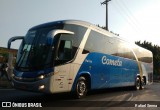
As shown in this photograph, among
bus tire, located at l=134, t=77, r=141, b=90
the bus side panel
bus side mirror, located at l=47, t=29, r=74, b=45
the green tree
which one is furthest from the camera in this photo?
the green tree

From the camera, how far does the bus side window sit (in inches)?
423

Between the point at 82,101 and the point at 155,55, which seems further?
the point at 155,55

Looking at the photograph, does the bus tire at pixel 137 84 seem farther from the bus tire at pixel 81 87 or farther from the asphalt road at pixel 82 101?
the bus tire at pixel 81 87

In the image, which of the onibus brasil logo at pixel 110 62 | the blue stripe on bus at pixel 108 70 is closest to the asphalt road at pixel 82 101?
the blue stripe on bus at pixel 108 70

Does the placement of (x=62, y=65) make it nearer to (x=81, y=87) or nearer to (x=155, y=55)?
(x=81, y=87)

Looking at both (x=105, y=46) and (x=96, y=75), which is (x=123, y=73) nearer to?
(x=105, y=46)

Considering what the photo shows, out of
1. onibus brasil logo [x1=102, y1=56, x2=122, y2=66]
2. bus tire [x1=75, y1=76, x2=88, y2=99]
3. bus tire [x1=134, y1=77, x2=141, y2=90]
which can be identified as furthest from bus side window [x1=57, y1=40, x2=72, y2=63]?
bus tire [x1=134, y1=77, x2=141, y2=90]

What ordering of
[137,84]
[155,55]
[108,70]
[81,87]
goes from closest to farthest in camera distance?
[81,87], [108,70], [137,84], [155,55]

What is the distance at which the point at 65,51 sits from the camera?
36.0 ft

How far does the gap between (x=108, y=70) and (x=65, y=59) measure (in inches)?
177

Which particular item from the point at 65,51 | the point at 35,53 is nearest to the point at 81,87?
the point at 65,51

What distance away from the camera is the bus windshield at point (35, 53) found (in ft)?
34.2

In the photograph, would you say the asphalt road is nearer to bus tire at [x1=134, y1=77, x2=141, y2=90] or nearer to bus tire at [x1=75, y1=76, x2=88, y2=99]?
bus tire at [x1=75, y1=76, x2=88, y2=99]

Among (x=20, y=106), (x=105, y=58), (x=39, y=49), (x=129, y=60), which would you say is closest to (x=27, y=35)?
(x=39, y=49)
